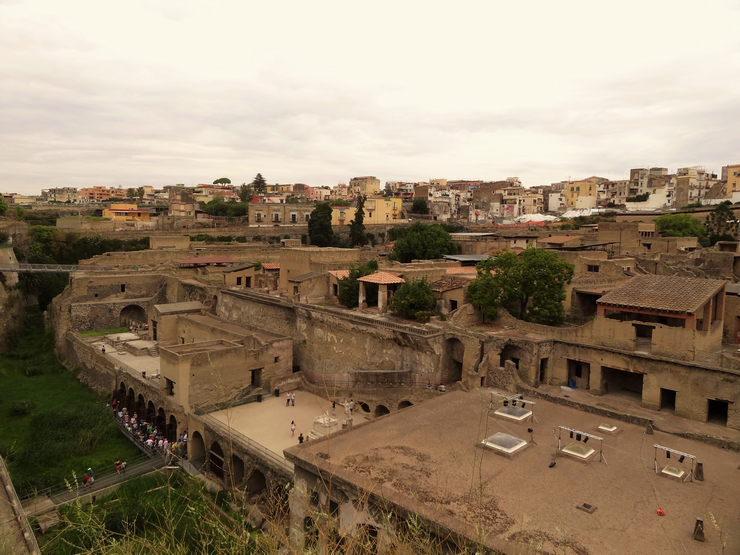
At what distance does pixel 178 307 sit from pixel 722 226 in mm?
42729

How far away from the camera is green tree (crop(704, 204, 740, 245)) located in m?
41.1

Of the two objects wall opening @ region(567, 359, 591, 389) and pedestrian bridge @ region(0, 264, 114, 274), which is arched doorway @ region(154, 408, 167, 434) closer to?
wall opening @ region(567, 359, 591, 389)

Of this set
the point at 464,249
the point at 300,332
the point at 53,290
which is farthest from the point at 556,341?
the point at 53,290

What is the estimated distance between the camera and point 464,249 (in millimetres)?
39625

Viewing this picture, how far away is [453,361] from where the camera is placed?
21344 mm

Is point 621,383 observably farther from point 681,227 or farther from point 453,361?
point 681,227

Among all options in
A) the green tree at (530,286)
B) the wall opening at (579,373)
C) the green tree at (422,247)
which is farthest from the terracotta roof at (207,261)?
the wall opening at (579,373)

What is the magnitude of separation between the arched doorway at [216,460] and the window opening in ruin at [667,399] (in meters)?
15.5

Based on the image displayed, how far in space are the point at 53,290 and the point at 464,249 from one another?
3327 centimetres

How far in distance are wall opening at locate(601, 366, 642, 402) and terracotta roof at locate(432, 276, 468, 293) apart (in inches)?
302

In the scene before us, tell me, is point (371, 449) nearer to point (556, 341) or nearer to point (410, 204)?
point (556, 341)

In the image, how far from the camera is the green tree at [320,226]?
4862 cm

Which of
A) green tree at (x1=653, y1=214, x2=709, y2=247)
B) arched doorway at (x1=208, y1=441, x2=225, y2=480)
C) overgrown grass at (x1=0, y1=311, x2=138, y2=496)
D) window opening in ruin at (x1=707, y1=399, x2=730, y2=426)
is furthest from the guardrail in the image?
green tree at (x1=653, y1=214, x2=709, y2=247)

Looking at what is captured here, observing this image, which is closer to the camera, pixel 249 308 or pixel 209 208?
pixel 249 308
